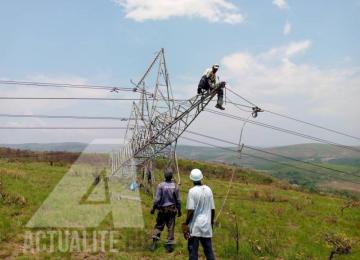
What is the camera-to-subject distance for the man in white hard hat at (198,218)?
463 inches

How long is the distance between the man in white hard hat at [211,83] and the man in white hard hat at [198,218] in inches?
460

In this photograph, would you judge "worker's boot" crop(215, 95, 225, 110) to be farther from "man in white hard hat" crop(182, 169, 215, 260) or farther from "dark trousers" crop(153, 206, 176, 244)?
"man in white hard hat" crop(182, 169, 215, 260)

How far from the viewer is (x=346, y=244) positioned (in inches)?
704

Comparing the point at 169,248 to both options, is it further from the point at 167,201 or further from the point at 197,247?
the point at 197,247

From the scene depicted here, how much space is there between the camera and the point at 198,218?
11.8 metres

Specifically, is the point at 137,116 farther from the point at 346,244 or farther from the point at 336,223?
the point at 346,244

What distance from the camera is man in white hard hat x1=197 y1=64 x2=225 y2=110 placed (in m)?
23.1

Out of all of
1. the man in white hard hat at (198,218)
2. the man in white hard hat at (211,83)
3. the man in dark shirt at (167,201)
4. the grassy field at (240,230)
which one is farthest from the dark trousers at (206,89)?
the man in white hard hat at (198,218)

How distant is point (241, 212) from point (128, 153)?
1382 cm

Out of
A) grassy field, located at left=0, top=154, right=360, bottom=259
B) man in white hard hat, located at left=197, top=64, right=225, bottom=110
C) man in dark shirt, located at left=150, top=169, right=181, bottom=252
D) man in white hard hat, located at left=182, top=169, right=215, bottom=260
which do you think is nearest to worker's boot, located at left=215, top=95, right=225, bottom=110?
man in white hard hat, located at left=197, top=64, right=225, bottom=110

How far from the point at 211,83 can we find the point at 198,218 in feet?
42.7

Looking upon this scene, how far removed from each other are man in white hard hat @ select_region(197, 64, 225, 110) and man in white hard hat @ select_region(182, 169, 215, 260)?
11.7m

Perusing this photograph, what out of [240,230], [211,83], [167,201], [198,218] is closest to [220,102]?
[211,83]

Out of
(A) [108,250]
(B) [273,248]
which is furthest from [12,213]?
(B) [273,248]
